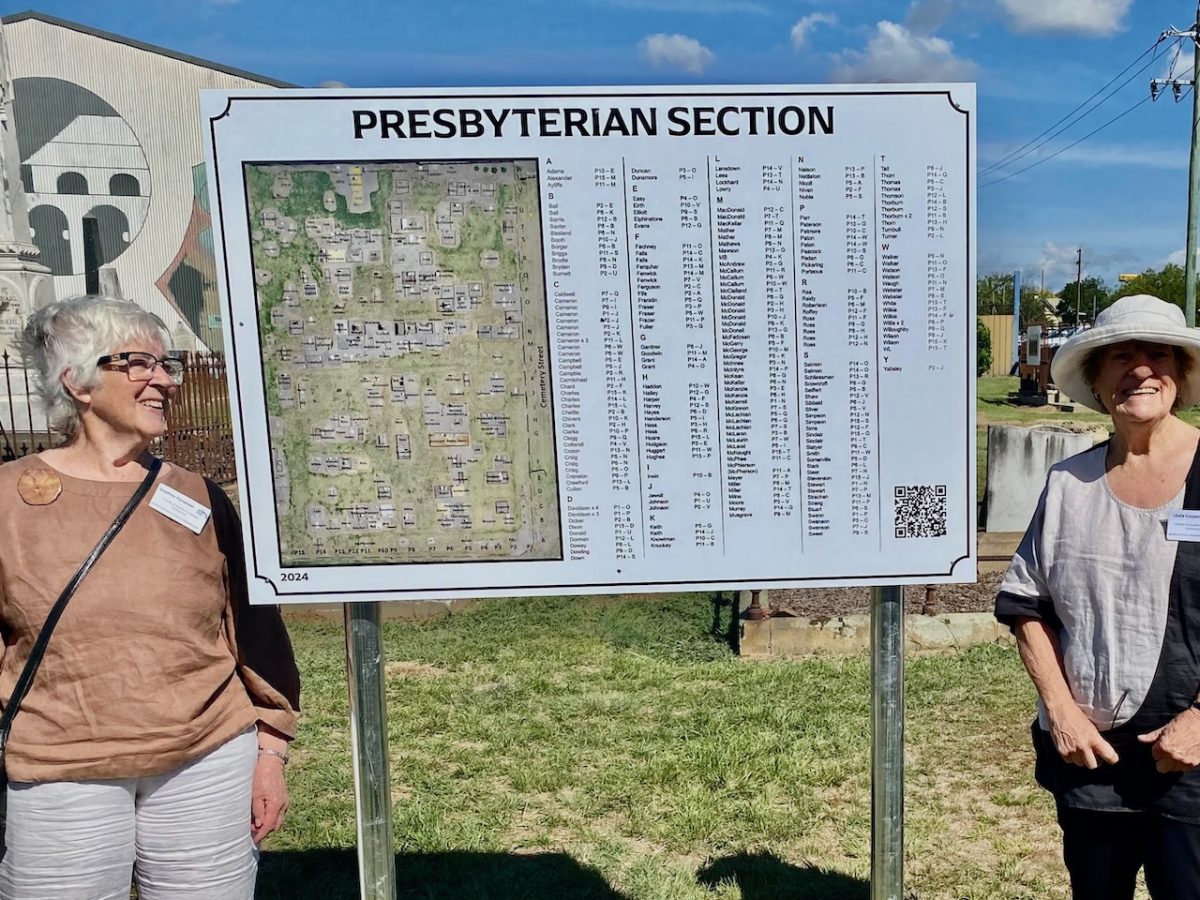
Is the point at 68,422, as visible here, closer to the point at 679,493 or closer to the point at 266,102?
the point at 266,102

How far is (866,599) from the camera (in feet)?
24.8

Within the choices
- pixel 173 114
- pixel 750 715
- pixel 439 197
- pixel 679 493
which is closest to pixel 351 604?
pixel 679 493

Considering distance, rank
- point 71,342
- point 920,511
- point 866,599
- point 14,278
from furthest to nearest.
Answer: point 14,278
point 866,599
point 920,511
point 71,342

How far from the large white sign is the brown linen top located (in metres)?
0.24

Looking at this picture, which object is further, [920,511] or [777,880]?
[777,880]

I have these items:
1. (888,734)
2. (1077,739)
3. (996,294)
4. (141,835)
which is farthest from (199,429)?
(996,294)

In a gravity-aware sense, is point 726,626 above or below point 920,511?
below

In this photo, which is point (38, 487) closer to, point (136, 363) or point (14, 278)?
point (136, 363)

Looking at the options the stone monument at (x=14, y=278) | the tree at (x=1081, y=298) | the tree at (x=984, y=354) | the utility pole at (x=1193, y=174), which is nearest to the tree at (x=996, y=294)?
the tree at (x=1081, y=298)

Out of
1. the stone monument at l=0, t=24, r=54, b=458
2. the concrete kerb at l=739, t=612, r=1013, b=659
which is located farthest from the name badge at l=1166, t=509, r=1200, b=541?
the stone monument at l=0, t=24, r=54, b=458

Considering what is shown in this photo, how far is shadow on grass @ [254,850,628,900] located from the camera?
370 cm

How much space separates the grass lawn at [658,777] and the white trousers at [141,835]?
159 cm

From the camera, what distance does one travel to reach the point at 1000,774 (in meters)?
4.53

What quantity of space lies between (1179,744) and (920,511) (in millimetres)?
791
